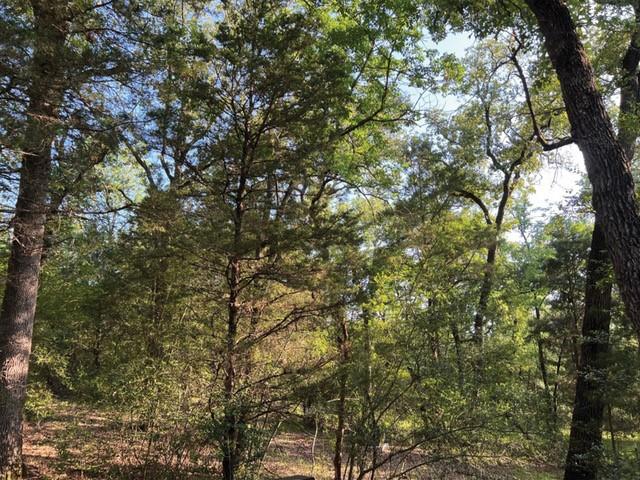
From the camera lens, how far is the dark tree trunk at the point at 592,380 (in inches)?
235

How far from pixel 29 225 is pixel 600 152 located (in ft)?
20.2

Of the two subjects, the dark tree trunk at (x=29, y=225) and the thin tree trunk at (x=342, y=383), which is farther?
the thin tree trunk at (x=342, y=383)

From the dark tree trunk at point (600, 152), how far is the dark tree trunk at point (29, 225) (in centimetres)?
483

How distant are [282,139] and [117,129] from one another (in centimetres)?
201

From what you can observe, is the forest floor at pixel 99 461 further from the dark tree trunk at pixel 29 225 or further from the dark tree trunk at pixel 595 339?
the dark tree trunk at pixel 595 339

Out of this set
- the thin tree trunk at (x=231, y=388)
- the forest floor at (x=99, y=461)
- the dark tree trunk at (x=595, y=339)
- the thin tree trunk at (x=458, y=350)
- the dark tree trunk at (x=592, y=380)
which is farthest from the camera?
the dark tree trunk at (x=595, y=339)

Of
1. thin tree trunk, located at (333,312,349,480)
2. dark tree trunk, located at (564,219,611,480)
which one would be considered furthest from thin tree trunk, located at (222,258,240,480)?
A: dark tree trunk, located at (564,219,611,480)

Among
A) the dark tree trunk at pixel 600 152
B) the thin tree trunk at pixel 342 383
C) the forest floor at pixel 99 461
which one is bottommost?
the forest floor at pixel 99 461

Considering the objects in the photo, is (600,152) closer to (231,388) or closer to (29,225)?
(231,388)

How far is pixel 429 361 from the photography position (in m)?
5.98

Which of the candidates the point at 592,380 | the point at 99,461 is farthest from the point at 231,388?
the point at 592,380

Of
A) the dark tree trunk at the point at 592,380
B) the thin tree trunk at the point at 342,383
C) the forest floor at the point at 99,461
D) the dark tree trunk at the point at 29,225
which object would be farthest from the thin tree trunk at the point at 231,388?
the dark tree trunk at the point at 592,380

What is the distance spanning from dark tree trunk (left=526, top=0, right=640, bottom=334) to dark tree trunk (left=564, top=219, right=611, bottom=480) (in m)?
2.83

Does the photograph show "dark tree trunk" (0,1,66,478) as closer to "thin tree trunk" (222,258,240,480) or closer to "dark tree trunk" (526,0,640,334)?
"thin tree trunk" (222,258,240,480)
